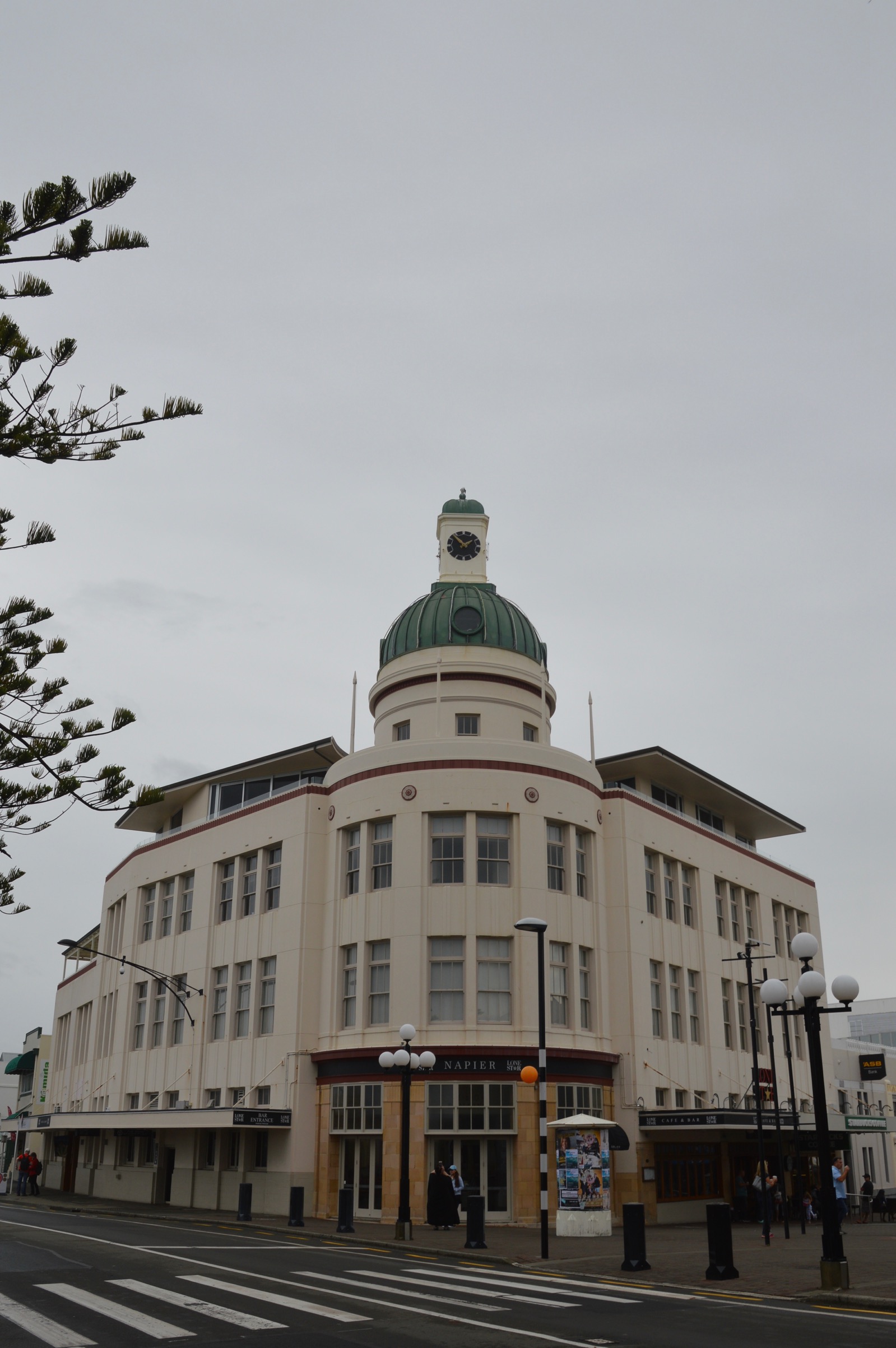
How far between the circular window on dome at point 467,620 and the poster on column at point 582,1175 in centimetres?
1945

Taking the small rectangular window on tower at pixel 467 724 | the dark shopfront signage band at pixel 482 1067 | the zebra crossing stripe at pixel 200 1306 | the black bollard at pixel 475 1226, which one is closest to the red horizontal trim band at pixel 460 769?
the small rectangular window on tower at pixel 467 724

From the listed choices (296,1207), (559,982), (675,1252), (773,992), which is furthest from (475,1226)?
(559,982)

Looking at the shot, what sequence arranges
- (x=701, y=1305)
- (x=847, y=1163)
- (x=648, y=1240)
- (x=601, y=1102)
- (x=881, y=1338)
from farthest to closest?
(x=847, y=1163)
(x=601, y=1102)
(x=648, y=1240)
(x=701, y=1305)
(x=881, y=1338)

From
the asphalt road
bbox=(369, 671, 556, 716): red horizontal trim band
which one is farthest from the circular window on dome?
the asphalt road

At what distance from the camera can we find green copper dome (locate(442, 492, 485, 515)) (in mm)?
48969

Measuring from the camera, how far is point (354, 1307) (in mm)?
15492

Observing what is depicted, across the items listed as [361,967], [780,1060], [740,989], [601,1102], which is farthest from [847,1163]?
[361,967]

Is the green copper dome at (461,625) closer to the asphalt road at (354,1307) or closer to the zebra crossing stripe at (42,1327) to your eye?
the asphalt road at (354,1307)

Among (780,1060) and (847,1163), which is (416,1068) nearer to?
(780,1060)

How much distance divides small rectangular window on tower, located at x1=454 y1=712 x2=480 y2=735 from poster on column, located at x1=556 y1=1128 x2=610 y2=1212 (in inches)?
643

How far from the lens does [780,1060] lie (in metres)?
48.2

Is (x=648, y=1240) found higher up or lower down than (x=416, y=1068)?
lower down

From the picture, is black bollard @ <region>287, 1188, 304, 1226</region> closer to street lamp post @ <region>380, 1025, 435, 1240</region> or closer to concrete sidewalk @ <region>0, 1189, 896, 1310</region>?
concrete sidewalk @ <region>0, 1189, 896, 1310</region>

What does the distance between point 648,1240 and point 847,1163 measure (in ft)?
87.0
